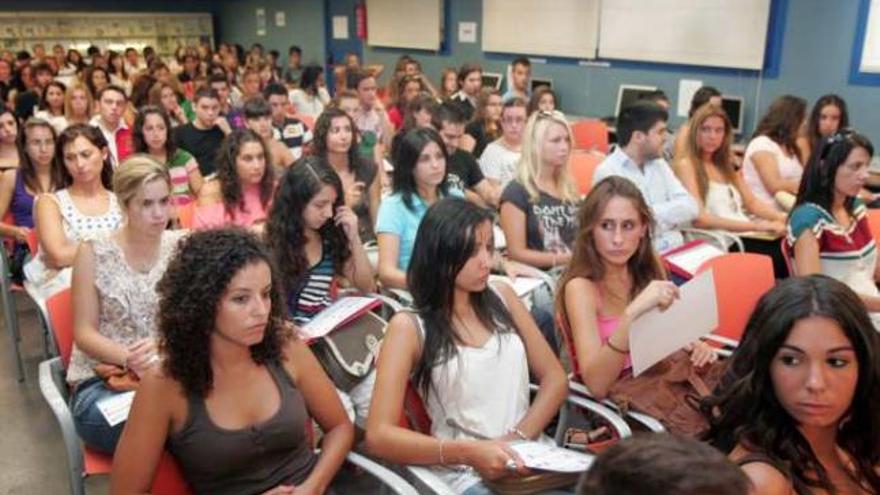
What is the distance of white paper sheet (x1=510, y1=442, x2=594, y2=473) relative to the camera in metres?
1.61

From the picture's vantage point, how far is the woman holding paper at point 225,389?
162 centimetres

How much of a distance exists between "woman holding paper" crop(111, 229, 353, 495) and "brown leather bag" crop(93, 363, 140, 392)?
0.61 metres

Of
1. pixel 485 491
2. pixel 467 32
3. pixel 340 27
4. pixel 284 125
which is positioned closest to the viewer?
pixel 485 491

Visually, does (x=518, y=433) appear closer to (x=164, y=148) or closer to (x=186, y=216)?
(x=186, y=216)

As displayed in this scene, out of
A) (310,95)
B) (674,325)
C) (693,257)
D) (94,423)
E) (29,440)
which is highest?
(310,95)

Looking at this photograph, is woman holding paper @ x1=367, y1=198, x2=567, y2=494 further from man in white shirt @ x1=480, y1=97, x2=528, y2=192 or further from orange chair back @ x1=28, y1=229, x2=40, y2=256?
man in white shirt @ x1=480, y1=97, x2=528, y2=192

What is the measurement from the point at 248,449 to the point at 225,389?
0.15 meters

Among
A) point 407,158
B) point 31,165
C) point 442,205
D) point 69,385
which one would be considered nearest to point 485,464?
point 442,205

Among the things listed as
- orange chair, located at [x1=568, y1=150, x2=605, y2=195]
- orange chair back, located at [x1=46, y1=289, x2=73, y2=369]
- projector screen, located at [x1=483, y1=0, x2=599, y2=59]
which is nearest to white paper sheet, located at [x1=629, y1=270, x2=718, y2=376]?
orange chair back, located at [x1=46, y1=289, x2=73, y2=369]

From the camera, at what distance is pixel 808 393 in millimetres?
1377

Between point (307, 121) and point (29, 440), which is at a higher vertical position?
point (307, 121)

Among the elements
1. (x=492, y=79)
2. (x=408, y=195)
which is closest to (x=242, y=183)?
(x=408, y=195)

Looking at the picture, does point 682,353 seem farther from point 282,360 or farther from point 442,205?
point 282,360

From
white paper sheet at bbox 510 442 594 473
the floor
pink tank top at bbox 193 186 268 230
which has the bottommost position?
the floor
